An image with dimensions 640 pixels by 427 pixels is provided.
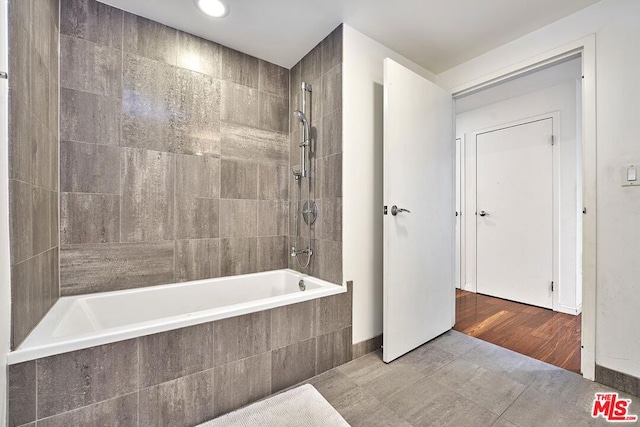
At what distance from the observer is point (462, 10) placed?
1.70 m

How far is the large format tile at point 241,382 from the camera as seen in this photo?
1342mm

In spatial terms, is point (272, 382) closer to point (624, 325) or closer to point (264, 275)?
point (264, 275)

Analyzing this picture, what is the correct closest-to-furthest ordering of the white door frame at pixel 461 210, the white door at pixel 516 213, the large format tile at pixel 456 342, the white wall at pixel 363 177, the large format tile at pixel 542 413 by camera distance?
the large format tile at pixel 542 413 < the white wall at pixel 363 177 < the large format tile at pixel 456 342 < the white door at pixel 516 213 < the white door frame at pixel 461 210

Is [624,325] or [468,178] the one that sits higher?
[468,178]

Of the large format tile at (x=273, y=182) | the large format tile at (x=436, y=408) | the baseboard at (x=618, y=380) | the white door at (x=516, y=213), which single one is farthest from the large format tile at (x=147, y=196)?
the white door at (x=516, y=213)

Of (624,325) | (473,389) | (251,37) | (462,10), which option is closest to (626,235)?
(624,325)

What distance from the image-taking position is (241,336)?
1412mm

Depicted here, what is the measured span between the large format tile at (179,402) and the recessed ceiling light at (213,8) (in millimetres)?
2083

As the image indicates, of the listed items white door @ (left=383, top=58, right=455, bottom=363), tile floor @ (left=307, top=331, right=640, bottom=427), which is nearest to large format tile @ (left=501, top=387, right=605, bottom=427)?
tile floor @ (left=307, top=331, right=640, bottom=427)

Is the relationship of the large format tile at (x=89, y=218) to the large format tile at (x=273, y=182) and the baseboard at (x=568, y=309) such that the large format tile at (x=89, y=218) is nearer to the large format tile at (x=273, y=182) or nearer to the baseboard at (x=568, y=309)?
the large format tile at (x=273, y=182)

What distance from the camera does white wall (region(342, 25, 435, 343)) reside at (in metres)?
1.88

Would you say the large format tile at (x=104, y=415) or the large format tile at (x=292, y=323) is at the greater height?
the large format tile at (x=292, y=323)

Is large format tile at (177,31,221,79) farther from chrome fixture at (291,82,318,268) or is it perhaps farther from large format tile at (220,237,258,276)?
large format tile at (220,237,258,276)

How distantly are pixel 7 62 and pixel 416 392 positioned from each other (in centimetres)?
233
